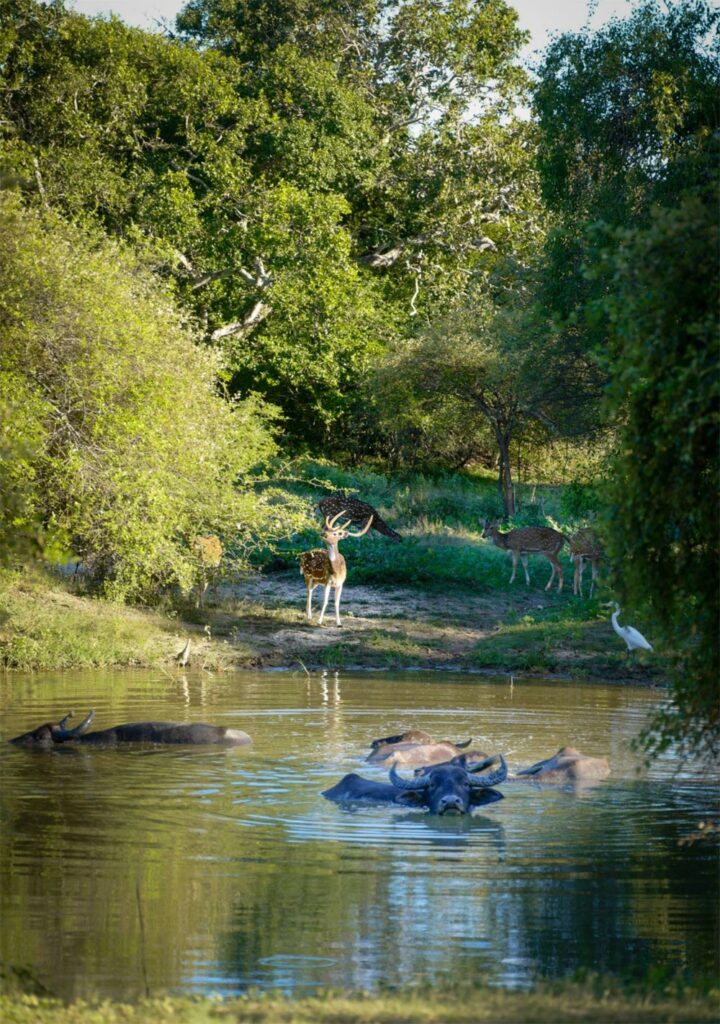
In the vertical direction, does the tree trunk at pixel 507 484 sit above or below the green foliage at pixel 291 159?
below

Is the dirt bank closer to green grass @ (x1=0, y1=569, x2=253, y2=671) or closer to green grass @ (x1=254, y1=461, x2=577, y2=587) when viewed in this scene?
green grass @ (x1=254, y1=461, x2=577, y2=587)

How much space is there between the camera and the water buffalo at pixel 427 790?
13.7 metres

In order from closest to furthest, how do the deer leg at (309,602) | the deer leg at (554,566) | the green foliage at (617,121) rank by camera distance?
1. the green foliage at (617,121)
2. the deer leg at (309,602)
3. the deer leg at (554,566)

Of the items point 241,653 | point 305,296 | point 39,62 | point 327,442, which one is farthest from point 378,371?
point 241,653

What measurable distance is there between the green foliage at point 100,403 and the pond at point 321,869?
4.32 m

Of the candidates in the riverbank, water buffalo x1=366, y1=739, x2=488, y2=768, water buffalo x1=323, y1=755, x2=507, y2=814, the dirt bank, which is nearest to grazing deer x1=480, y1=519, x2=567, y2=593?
the dirt bank

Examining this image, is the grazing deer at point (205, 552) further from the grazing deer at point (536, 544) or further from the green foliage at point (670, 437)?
the green foliage at point (670, 437)

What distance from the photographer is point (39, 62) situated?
42.0 meters

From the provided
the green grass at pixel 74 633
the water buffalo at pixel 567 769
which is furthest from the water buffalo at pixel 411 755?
the green grass at pixel 74 633

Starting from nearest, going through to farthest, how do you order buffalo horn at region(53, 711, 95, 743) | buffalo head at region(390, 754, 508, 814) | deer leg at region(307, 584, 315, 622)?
buffalo head at region(390, 754, 508, 814) < buffalo horn at region(53, 711, 95, 743) < deer leg at region(307, 584, 315, 622)

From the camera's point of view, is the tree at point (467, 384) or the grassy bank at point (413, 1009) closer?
the grassy bank at point (413, 1009)

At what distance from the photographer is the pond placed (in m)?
8.78

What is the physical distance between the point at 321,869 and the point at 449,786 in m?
2.75

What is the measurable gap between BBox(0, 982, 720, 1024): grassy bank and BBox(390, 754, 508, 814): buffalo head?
6.13m
